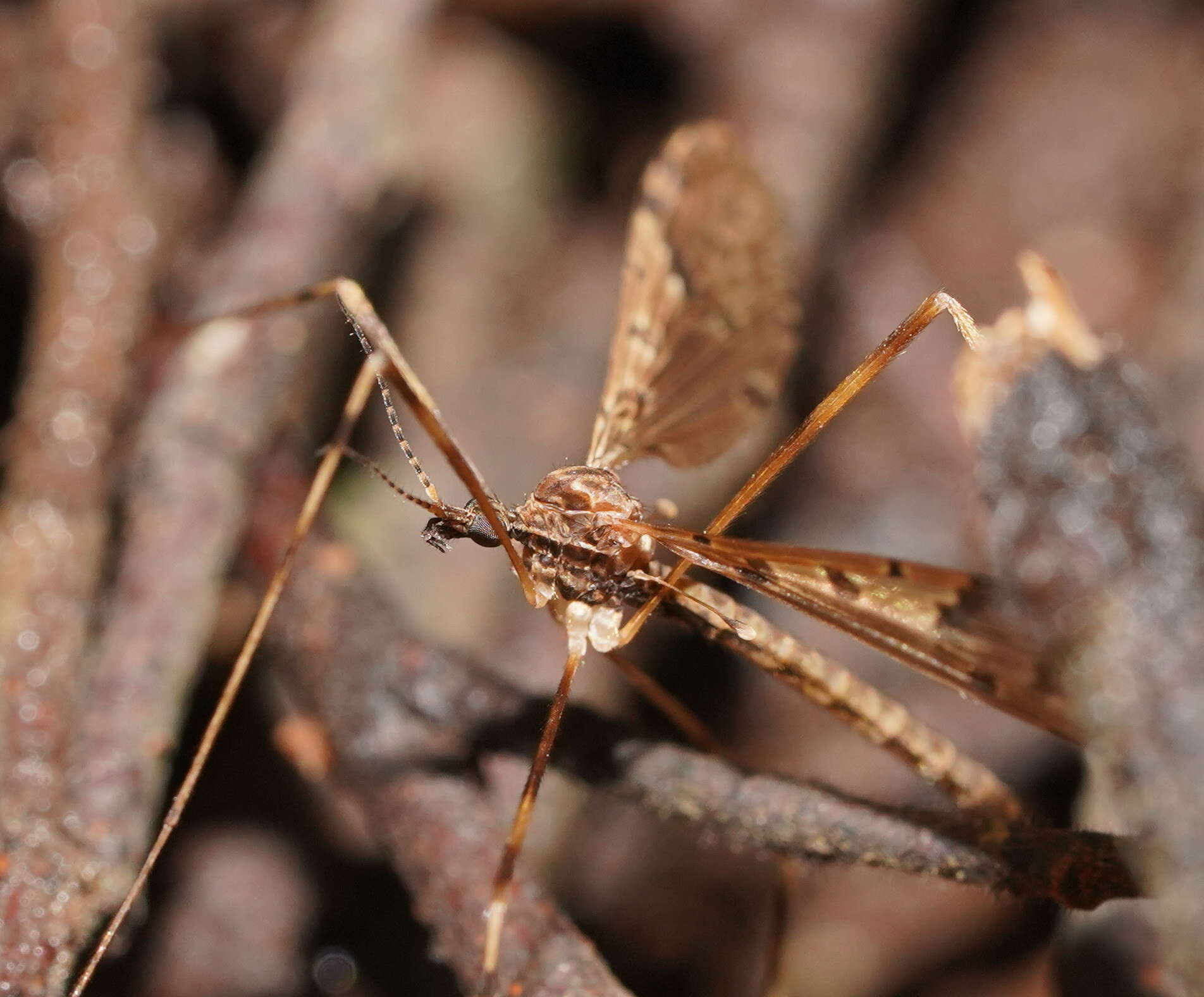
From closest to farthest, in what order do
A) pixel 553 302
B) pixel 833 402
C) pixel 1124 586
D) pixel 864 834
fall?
pixel 1124 586
pixel 864 834
pixel 833 402
pixel 553 302

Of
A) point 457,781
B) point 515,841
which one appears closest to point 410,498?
point 457,781

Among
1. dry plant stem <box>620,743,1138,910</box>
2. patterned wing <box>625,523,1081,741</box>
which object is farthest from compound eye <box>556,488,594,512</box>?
dry plant stem <box>620,743,1138,910</box>

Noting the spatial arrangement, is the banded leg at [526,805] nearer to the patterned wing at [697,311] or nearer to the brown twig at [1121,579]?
the patterned wing at [697,311]

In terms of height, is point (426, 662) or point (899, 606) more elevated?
point (899, 606)

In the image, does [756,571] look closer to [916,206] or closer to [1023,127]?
[916,206]

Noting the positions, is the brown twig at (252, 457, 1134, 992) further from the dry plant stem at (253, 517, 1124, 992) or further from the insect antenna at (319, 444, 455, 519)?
the insect antenna at (319, 444, 455, 519)

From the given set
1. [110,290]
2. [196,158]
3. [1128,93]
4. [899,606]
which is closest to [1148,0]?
[1128,93]

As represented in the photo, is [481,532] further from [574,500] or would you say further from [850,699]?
[850,699]
